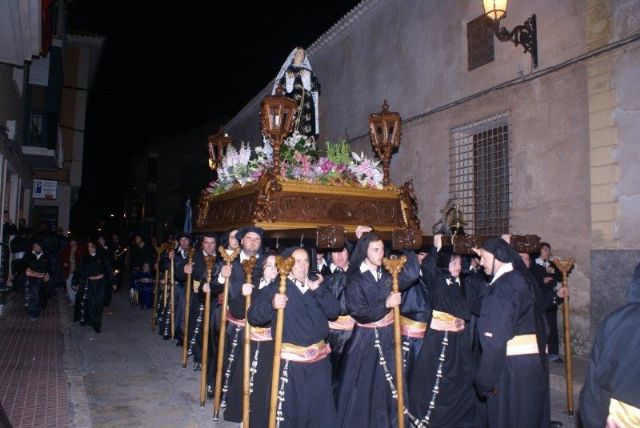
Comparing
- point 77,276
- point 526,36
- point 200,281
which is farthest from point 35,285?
point 526,36

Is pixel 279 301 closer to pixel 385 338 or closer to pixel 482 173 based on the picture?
pixel 385 338

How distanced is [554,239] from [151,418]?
625 cm

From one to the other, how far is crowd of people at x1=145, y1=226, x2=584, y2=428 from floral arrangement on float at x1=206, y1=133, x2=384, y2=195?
81cm

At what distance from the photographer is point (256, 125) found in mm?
20391

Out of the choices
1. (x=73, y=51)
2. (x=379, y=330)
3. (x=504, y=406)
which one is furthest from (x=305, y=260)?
(x=73, y=51)

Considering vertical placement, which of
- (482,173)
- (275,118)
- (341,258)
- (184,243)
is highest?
(482,173)

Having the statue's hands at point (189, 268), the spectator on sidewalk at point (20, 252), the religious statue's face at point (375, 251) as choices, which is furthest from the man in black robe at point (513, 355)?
the spectator on sidewalk at point (20, 252)

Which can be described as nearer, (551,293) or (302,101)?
(302,101)

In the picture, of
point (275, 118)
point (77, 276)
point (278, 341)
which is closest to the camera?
point (278, 341)

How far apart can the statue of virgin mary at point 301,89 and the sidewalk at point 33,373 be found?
4.14 m

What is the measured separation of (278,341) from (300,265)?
630 mm

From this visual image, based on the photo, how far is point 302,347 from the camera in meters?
4.19

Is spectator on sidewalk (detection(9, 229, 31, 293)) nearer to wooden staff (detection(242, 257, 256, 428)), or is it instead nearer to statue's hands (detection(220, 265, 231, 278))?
statue's hands (detection(220, 265, 231, 278))

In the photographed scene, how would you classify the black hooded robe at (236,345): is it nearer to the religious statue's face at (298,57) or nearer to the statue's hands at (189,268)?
the statue's hands at (189,268)
